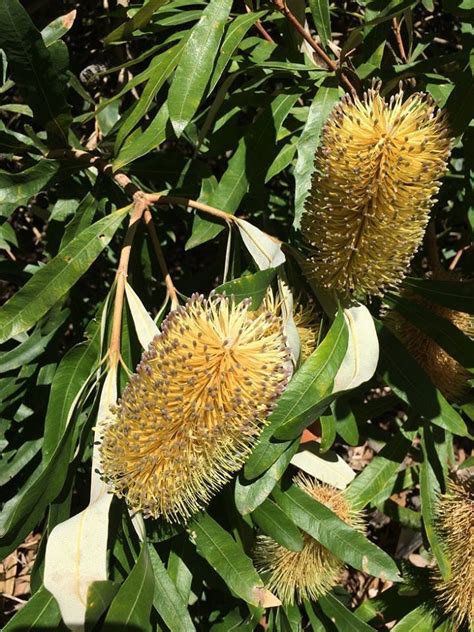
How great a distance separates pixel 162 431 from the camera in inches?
38.3

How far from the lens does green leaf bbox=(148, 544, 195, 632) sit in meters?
1.18

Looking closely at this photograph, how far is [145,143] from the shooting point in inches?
45.6

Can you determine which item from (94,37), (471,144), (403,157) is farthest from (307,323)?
(94,37)

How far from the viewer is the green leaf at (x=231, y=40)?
1131mm

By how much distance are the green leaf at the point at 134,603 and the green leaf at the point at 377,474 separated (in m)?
0.58

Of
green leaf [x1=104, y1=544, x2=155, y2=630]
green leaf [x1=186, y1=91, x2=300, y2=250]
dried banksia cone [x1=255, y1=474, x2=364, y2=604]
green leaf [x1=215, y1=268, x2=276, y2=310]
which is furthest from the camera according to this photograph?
dried banksia cone [x1=255, y1=474, x2=364, y2=604]

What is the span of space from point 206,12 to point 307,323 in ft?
1.82

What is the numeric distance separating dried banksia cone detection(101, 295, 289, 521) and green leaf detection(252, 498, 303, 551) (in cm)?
26

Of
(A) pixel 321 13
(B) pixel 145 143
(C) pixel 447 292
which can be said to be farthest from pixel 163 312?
(A) pixel 321 13

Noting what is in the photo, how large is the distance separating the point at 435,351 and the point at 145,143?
2.41ft

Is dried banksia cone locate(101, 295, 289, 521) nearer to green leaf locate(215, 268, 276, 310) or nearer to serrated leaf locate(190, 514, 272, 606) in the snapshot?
green leaf locate(215, 268, 276, 310)

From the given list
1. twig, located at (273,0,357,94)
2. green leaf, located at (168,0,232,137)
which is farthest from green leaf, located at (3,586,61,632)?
twig, located at (273,0,357,94)

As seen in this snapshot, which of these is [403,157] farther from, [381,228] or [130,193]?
[130,193]

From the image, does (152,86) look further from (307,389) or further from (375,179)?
(307,389)
